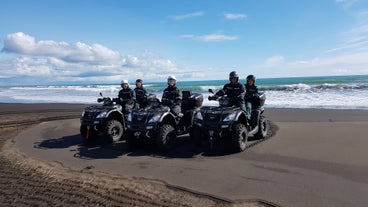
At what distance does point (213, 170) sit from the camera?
627 centimetres

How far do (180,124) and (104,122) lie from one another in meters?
2.14

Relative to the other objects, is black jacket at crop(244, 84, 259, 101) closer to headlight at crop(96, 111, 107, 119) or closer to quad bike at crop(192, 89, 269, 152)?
quad bike at crop(192, 89, 269, 152)

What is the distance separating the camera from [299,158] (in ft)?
22.7

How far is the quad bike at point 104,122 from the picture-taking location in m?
9.30

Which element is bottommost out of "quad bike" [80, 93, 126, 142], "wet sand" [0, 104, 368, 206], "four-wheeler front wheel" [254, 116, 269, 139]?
"wet sand" [0, 104, 368, 206]

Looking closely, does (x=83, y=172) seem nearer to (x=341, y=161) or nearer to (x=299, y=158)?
(x=299, y=158)

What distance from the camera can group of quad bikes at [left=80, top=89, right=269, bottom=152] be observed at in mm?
7656

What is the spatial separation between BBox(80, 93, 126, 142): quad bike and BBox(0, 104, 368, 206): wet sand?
338mm

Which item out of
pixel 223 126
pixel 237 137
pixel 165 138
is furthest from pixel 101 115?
pixel 237 137

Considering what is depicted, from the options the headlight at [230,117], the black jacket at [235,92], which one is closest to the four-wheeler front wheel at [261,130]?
the black jacket at [235,92]

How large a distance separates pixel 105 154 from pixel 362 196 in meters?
5.42

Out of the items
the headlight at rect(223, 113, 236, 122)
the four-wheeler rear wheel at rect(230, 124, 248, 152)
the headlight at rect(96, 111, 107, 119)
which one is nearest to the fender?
the headlight at rect(223, 113, 236, 122)

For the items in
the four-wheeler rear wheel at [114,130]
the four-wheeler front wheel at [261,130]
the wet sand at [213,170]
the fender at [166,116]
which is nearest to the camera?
the wet sand at [213,170]

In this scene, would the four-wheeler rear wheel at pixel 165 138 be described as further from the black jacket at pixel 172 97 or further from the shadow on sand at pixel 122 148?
the black jacket at pixel 172 97
